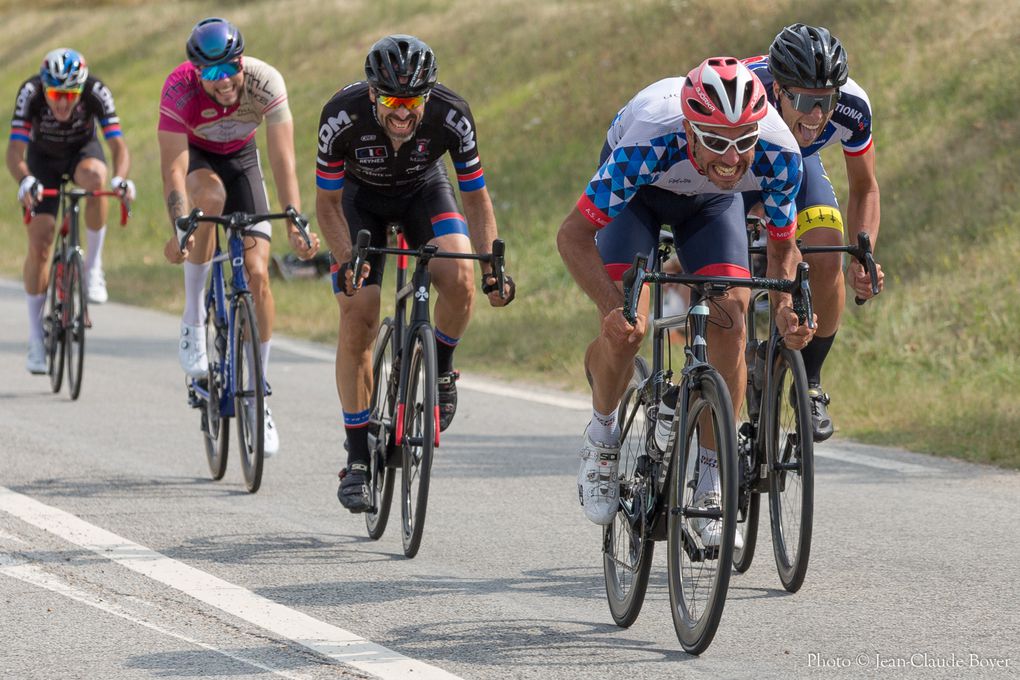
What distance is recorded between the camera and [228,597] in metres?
5.77

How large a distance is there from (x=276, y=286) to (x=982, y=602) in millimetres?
13624

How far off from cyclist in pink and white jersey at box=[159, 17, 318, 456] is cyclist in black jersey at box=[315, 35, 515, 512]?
1024mm

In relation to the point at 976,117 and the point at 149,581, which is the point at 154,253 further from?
the point at 149,581

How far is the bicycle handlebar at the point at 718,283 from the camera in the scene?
5012 millimetres

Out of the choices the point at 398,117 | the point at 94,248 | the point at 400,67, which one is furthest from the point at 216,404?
the point at 94,248

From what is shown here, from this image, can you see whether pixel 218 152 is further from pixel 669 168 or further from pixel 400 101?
pixel 669 168

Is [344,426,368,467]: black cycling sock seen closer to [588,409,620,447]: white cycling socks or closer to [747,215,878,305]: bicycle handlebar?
[588,409,620,447]: white cycling socks

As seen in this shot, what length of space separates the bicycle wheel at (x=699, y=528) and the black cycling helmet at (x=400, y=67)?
6.50ft

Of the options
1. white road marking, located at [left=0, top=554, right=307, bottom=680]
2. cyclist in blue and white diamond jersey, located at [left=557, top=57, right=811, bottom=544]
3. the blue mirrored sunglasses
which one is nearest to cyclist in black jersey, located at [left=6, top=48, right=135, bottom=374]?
the blue mirrored sunglasses

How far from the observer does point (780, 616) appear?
5508 mm

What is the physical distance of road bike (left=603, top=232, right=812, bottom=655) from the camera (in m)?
4.80

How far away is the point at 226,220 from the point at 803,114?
305 cm

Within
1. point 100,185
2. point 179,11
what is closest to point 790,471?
point 100,185

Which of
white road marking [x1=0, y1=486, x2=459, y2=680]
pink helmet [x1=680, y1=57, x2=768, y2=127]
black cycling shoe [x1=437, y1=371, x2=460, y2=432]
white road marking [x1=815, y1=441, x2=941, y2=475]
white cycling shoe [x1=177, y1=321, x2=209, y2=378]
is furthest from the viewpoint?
white cycling shoe [x1=177, y1=321, x2=209, y2=378]
